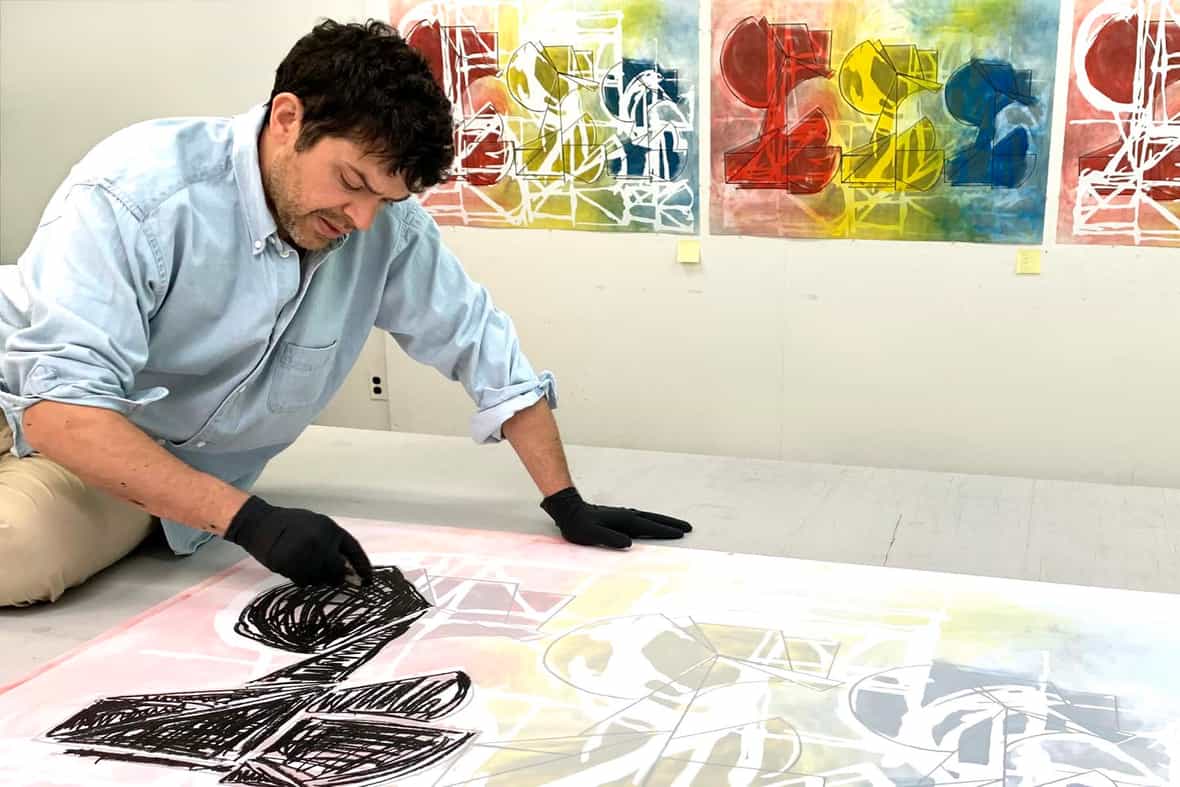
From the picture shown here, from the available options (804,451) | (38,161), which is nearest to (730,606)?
(804,451)

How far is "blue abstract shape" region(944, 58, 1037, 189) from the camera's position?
258cm

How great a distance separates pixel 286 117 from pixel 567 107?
4.89ft

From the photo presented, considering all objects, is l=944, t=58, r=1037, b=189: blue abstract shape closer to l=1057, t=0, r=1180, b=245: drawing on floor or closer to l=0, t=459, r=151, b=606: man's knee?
l=1057, t=0, r=1180, b=245: drawing on floor

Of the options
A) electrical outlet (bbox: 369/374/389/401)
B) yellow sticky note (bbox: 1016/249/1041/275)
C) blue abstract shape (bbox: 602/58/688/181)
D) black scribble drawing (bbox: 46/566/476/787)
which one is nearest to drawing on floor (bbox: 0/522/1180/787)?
black scribble drawing (bbox: 46/566/476/787)

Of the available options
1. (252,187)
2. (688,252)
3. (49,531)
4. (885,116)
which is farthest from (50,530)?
(885,116)

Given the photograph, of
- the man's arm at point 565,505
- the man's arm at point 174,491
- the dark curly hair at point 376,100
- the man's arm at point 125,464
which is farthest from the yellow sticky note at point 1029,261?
the man's arm at point 125,464

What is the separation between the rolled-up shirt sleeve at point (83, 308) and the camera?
1438 mm

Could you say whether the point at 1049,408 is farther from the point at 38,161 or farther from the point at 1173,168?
the point at 38,161

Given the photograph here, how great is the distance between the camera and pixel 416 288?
1.85 meters

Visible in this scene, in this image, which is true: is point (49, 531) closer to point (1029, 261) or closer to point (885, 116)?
point (885, 116)

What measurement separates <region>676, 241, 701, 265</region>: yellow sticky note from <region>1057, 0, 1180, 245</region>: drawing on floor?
0.83 meters

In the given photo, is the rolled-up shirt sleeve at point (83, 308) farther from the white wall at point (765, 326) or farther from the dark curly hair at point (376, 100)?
the white wall at point (765, 326)

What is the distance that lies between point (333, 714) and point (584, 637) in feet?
1.07

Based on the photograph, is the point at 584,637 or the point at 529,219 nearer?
the point at 584,637
